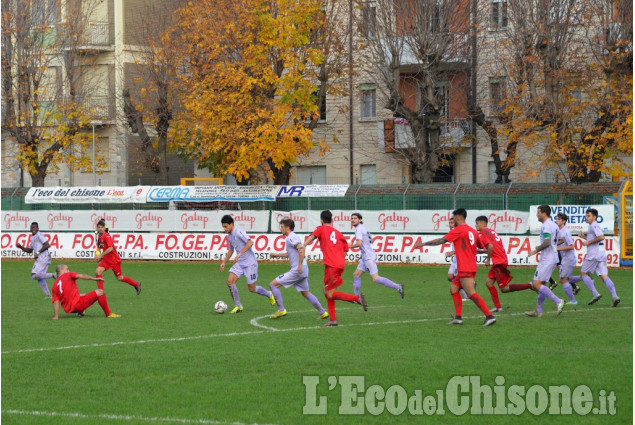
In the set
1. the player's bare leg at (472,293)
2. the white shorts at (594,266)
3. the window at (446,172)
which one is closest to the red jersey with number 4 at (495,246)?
the player's bare leg at (472,293)

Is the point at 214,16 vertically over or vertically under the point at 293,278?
over

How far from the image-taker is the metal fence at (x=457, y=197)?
32.4 metres

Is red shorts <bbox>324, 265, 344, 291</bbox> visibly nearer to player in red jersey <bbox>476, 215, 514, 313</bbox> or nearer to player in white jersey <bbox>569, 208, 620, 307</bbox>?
player in red jersey <bbox>476, 215, 514, 313</bbox>

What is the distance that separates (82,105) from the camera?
46.1 meters

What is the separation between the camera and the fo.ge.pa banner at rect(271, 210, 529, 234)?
1278 inches

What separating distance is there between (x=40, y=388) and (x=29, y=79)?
35449 mm

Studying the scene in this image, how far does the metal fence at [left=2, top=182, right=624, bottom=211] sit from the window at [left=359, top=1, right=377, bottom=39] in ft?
20.2

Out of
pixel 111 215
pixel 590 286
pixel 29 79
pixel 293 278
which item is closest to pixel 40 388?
pixel 293 278

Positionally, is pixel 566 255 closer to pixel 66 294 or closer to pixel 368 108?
pixel 66 294

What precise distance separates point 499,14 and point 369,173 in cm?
1173

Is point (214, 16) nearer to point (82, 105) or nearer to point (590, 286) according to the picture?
point (82, 105)

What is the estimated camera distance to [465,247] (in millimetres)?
15797

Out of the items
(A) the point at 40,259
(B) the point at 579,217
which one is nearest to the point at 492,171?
(B) the point at 579,217

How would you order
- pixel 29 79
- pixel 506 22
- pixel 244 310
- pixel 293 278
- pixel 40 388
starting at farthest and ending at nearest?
pixel 29 79
pixel 506 22
pixel 244 310
pixel 293 278
pixel 40 388
